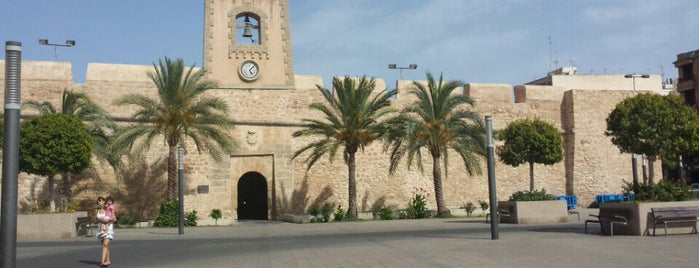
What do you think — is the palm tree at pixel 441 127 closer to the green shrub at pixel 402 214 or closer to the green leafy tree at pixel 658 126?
the green shrub at pixel 402 214

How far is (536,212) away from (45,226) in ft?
43.2

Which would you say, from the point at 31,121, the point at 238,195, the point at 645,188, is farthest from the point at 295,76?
the point at 645,188

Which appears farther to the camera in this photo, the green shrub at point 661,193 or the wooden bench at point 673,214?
the green shrub at point 661,193

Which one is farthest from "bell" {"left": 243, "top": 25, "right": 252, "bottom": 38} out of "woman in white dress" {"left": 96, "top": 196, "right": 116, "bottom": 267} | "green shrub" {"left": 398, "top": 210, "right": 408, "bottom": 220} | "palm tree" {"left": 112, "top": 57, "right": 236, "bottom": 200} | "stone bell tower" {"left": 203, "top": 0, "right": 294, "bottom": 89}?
"woman in white dress" {"left": 96, "top": 196, "right": 116, "bottom": 267}

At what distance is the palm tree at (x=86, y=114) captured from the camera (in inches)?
832

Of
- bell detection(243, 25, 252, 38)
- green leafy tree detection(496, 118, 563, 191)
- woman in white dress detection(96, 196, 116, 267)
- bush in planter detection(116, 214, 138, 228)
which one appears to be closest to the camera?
woman in white dress detection(96, 196, 116, 267)

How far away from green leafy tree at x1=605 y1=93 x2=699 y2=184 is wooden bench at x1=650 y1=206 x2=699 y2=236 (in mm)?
12378

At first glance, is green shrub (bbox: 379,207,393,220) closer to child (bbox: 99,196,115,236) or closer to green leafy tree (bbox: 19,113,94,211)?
green leafy tree (bbox: 19,113,94,211)

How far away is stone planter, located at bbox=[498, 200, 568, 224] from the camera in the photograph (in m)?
18.6

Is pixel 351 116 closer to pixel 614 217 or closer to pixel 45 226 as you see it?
pixel 45 226

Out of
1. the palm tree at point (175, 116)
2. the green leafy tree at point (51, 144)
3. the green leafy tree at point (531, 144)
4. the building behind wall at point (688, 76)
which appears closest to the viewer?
the green leafy tree at point (51, 144)

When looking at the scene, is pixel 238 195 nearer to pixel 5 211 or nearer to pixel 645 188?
pixel 645 188

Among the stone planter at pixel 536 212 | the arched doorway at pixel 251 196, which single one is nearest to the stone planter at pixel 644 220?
the stone planter at pixel 536 212

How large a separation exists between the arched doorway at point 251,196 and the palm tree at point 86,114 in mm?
7237
